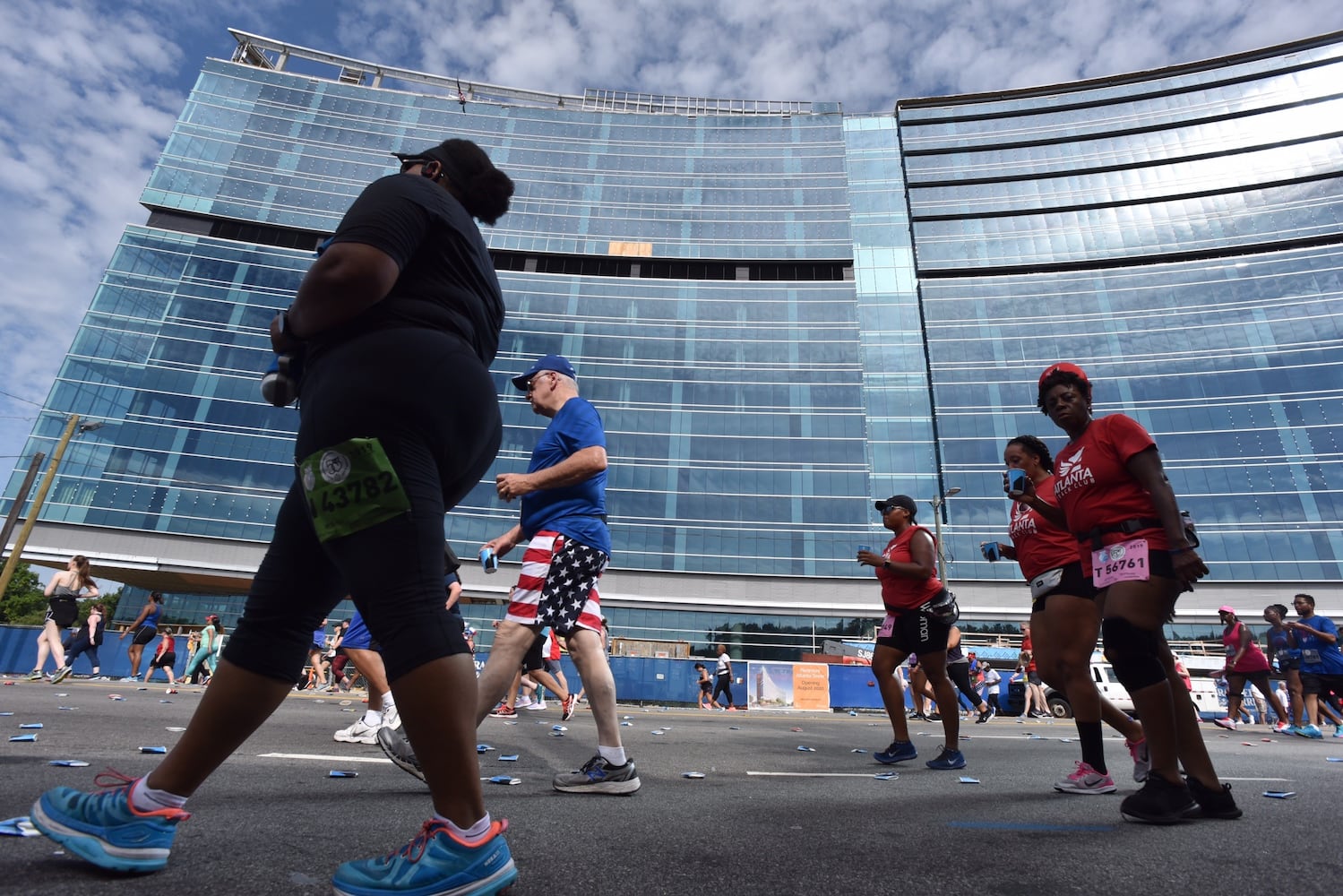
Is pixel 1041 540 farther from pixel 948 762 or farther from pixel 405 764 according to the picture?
pixel 405 764

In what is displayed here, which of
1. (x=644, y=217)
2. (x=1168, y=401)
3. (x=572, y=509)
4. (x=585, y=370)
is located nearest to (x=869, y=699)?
(x=572, y=509)

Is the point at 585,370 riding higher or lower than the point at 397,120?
lower

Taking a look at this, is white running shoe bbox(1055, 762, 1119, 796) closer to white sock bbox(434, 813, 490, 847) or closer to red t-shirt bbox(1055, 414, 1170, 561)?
red t-shirt bbox(1055, 414, 1170, 561)

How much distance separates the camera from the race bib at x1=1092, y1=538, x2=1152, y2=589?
2.72 metres

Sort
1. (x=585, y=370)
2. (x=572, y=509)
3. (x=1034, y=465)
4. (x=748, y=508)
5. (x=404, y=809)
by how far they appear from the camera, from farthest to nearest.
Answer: (x=585, y=370) < (x=748, y=508) < (x=1034, y=465) < (x=572, y=509) < (x=404, y=809)

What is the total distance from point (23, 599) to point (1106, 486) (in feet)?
299

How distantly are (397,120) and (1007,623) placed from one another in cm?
5981

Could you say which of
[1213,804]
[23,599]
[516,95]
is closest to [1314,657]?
[1213,804]

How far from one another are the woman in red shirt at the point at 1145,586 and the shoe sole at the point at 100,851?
2.98m

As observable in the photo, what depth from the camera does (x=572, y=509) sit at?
10.6 feet

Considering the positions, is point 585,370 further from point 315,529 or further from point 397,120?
point 315,529

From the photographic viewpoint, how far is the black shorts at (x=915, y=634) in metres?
Result: 4.80

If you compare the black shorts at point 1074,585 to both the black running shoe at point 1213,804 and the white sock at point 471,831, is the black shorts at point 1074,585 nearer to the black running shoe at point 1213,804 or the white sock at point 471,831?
the black running shoe at point 1213,804

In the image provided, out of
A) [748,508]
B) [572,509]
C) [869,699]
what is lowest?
[869,699]
